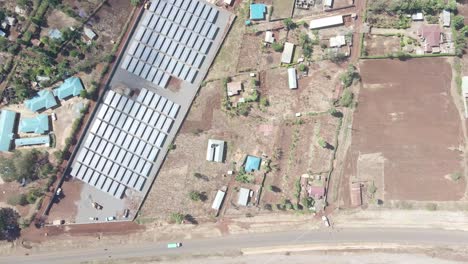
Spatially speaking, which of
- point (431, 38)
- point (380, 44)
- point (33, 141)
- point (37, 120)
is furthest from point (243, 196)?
point (431, 38)

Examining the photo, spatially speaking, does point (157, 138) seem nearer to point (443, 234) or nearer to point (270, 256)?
point (270, 256)

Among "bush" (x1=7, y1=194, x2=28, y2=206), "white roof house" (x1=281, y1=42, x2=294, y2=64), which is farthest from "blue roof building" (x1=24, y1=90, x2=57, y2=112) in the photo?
"white roof house" (x1=281, y1=42, x2=294, y2=64)

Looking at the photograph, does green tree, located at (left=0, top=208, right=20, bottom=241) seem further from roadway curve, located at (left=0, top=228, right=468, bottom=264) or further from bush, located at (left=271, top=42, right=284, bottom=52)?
bush, located at (left=271, top=42, right=284, bottom=52)

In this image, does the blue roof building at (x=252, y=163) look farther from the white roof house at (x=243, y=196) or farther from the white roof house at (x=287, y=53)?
the white roof house at (x=287, y=53)

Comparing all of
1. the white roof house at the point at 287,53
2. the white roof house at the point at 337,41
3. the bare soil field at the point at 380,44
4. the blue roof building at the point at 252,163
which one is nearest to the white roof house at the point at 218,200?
the blue roof building at the point at 252,163

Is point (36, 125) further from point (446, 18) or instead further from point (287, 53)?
point (446, 18)
